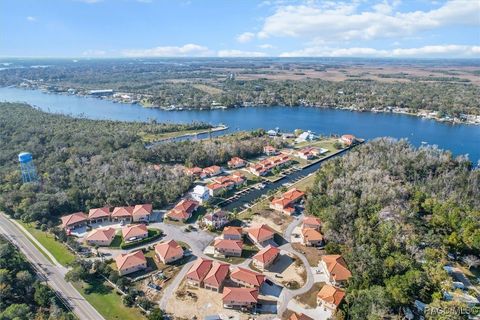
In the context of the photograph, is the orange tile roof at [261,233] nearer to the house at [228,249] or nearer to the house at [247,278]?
the house at [228,249]

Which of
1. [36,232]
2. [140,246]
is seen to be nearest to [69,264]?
[140,246]

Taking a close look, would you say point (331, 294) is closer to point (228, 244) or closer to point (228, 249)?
point (228, 249)

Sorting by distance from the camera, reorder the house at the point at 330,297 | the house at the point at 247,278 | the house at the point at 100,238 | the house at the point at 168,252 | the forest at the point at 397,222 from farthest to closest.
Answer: the house at the point at 100,238 → the house at the point at 168,252 → the house at the point at 247,278 → the house at the point at 330,297 → the forest at the point at 397,222

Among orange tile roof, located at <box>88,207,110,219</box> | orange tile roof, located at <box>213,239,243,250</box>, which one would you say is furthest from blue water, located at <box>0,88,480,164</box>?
orange tile roof, located at <box>213,239,243,250</box>

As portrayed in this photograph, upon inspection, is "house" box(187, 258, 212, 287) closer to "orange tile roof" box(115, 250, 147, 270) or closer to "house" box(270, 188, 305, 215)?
"orange tile roof" box(115, 250, 147, 270)

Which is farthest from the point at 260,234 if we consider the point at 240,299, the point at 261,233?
the point at 240,299

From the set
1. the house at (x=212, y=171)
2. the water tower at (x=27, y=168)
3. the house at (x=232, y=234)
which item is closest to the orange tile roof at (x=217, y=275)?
the house at (x=232, y=234)
